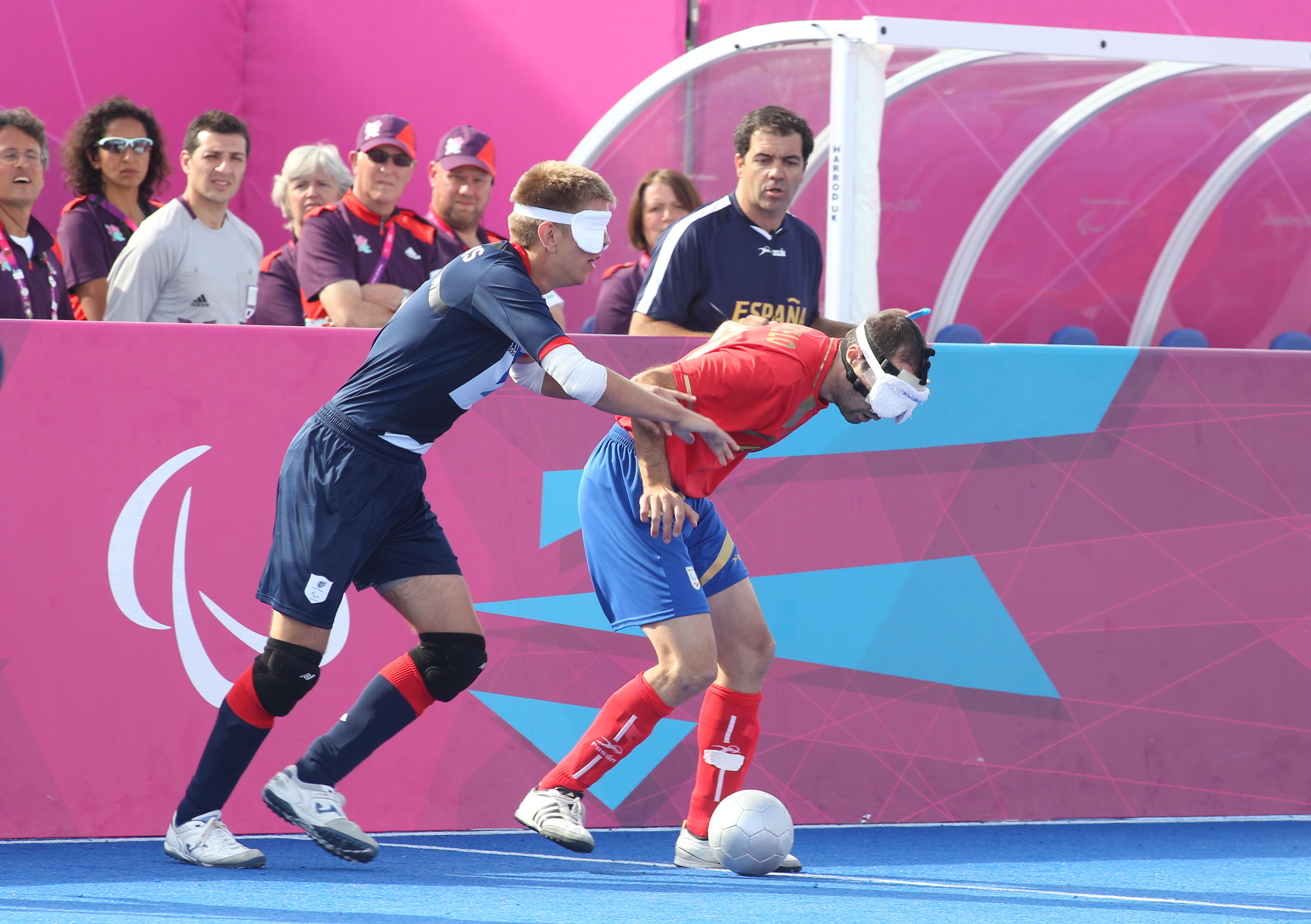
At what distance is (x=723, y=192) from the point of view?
8523mm

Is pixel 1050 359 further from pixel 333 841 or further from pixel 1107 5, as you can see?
pixel 1107 5

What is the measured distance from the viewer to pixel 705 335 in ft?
16.6

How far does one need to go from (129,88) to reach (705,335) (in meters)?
5.37

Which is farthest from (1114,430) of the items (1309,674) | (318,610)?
(318,610)

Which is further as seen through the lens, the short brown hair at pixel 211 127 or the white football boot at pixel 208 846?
the short brown hair at pixel 211 127

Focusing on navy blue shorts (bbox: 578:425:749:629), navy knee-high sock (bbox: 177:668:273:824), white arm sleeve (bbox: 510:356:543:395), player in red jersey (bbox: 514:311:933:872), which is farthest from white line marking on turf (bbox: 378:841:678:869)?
white arm sleeve (bbox: 510:356:543:395)

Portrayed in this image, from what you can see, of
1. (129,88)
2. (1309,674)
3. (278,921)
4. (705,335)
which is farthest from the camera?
(129,88)

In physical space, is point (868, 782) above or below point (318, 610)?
below

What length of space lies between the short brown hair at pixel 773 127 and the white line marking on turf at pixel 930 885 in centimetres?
269

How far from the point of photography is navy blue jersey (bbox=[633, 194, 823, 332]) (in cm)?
524

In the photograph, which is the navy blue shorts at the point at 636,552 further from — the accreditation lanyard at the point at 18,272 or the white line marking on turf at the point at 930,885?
the accreditation lanyard at the point at 18,272

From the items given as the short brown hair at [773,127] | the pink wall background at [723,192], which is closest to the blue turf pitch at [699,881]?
the short brown hair at [773,127]

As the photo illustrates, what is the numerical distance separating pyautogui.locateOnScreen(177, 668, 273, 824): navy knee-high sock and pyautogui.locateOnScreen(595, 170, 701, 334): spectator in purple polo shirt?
2.70 meters

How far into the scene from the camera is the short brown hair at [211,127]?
5.87m
